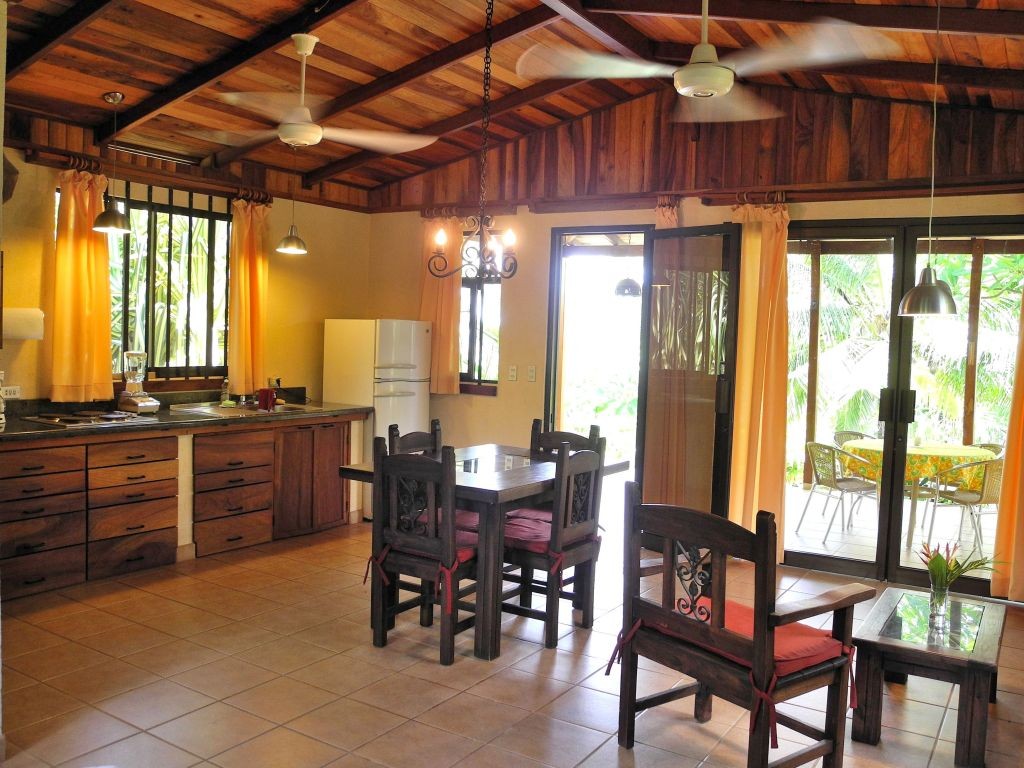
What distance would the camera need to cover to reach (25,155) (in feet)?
16.3

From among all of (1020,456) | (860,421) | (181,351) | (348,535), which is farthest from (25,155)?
(1020,456)

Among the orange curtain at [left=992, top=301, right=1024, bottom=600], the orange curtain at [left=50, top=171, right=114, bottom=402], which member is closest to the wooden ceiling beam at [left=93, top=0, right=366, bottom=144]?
the orange curtain at [left=50, top=171, right=114, bottom=402]

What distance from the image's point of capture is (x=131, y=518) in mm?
4863

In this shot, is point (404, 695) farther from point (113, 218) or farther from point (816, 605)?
point (113, 218)

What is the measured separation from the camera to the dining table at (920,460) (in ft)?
16.7

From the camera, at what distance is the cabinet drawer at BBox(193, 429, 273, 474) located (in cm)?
521

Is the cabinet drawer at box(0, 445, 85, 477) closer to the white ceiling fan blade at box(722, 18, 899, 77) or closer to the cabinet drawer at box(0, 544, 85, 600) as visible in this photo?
the cabinet drawer at box(0, 544, 85, 600)

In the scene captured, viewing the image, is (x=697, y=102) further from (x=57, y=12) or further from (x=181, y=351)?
(x=181, y=351)

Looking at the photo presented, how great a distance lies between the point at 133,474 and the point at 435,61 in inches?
120

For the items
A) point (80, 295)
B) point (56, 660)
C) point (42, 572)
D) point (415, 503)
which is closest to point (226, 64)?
point (80, 295)

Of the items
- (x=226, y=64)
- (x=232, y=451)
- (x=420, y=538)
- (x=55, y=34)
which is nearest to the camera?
(x=420, y=538)

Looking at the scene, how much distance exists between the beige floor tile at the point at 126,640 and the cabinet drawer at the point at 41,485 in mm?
959

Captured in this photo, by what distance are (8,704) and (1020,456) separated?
5.28m

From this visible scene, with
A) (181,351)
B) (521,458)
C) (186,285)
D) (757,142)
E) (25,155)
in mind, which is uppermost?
(757,142)
